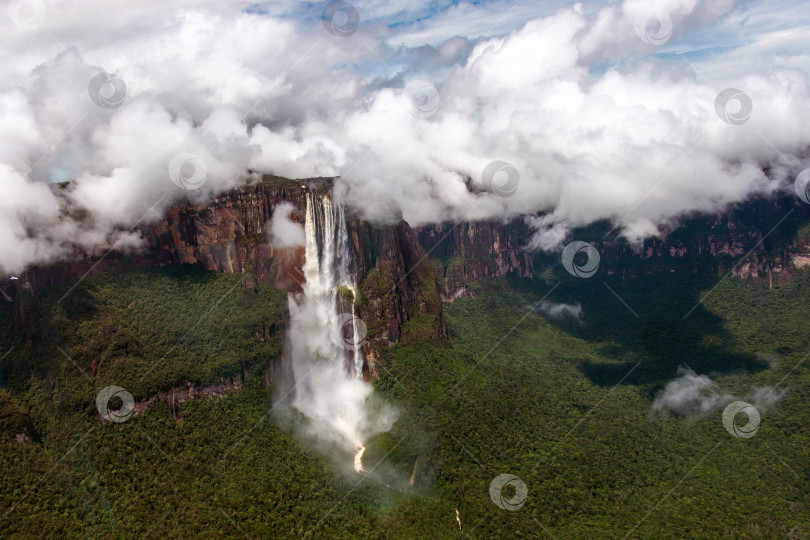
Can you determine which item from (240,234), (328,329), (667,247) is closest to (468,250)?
(667,247)

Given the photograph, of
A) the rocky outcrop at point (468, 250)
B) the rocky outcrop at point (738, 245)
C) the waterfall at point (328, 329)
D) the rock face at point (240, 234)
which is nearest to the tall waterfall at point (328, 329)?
the waterfall at point (328, 329)

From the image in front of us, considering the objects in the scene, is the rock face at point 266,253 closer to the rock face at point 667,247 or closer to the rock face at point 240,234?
the rock face at point 240,234

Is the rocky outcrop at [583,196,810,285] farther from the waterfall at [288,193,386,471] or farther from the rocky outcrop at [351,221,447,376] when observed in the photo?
the waterfall at [288,193,386,471]

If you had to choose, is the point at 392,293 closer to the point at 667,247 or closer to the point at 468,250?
the point at 468,250

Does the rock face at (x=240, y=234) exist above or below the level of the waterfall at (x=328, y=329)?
above

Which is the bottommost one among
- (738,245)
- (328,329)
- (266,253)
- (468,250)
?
(328,329)

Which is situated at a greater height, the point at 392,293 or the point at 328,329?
the point at 392,293

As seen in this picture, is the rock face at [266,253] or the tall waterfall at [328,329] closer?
the rock face at [266,253]

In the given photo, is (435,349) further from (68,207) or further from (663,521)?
(68,207)
